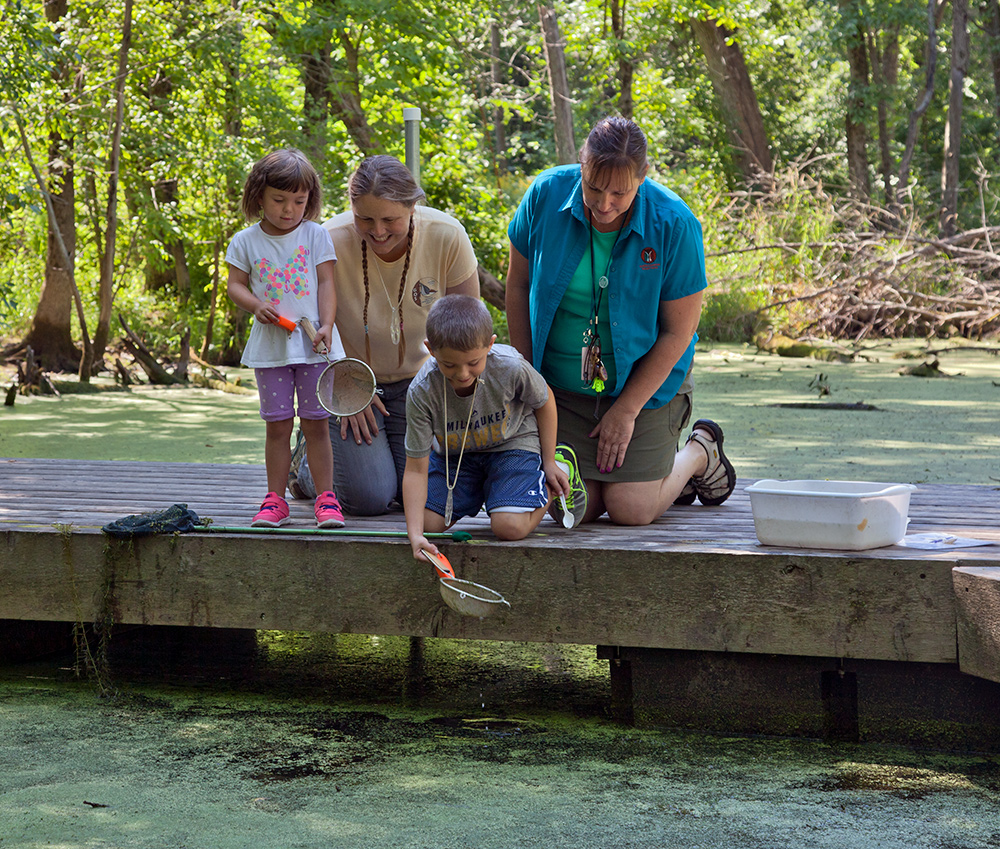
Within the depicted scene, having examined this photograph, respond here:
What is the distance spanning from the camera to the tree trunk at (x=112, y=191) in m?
9.01

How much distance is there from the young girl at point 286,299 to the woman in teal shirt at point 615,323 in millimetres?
497

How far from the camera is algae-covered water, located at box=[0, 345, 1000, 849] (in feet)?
6.43

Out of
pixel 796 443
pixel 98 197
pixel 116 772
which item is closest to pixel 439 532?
pixel 116 772

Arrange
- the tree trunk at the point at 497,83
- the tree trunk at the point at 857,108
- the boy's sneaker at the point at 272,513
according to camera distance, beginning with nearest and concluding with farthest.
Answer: the boy's sneaker at the point at 272,513 < the tree trunk at the point at 857,108 < the tree trunk at the point at 497,83

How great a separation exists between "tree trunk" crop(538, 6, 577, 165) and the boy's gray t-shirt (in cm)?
1070

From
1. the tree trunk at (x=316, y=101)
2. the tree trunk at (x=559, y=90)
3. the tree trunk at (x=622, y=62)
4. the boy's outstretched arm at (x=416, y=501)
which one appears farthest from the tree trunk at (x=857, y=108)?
the boy's outstretched arm at (x=416, y=501)

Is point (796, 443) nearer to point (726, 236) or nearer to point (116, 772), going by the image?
point (116, 772)

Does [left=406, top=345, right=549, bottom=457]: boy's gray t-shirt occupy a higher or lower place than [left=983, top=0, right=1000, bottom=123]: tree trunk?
lower

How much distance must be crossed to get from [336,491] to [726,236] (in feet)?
37.0

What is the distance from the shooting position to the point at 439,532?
271 centimetres

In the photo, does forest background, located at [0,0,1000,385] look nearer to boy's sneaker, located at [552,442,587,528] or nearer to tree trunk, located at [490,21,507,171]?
tree trunk, located at [490,21,507,171]

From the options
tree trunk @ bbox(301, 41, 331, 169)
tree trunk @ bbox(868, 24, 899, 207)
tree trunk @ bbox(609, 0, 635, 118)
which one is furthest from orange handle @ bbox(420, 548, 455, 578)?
tree trunk @ bbox(868, 24, 899, 207)

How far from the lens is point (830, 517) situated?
244 centimetres

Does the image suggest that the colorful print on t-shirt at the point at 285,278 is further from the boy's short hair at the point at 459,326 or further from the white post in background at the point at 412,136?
the white post in background at the point at 412,136
